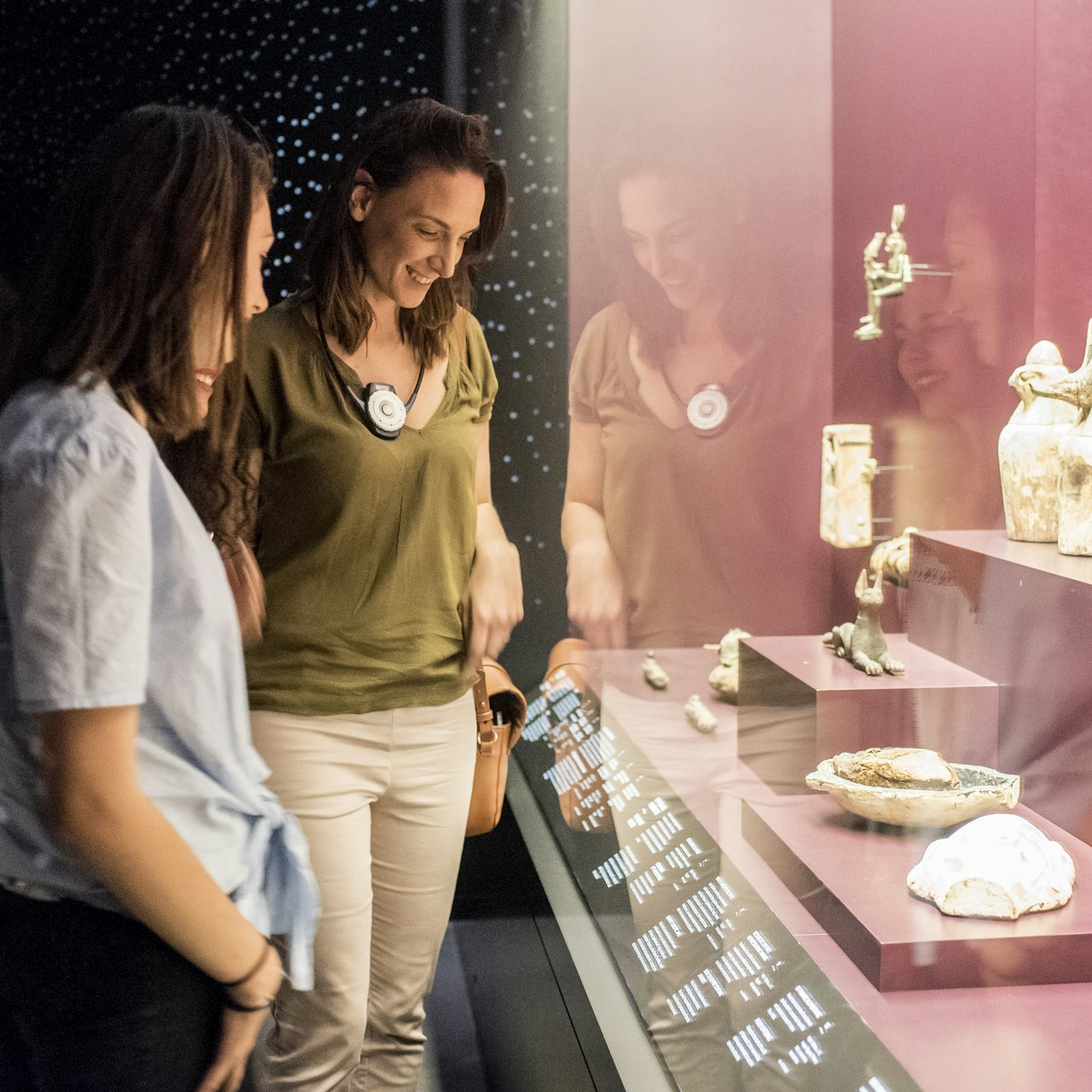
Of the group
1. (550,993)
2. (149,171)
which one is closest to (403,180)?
(149,171)

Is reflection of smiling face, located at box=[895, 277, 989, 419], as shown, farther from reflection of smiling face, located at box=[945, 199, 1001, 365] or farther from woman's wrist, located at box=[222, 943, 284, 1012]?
woman's wrist, located at box=[222, 943, 284, 1012]

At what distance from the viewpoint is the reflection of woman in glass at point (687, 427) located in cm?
204

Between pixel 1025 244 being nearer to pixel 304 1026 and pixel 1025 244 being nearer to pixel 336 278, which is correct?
pixel 336 278

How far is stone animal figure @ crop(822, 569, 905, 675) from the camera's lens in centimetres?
176

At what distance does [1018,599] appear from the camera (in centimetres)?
160

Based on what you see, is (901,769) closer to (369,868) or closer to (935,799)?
(935,799)

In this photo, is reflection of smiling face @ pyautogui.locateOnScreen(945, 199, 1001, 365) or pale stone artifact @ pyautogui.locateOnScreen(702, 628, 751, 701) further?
pale stone artifact @ pyautogui.locateOnScreen(702, 628, 751, 701)

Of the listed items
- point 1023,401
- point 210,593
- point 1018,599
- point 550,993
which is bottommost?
point 550,993

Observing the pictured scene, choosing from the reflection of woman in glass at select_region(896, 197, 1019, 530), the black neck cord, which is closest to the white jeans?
the black neck cord

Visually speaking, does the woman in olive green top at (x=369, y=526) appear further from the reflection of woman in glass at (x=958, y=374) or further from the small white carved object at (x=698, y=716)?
the small white carved object at (x=698, y=716)

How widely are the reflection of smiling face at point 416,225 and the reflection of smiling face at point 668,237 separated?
0.73m

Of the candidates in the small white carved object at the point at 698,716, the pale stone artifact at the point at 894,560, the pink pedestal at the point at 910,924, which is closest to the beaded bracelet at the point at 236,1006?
the pink pedestal at the point at 910,924

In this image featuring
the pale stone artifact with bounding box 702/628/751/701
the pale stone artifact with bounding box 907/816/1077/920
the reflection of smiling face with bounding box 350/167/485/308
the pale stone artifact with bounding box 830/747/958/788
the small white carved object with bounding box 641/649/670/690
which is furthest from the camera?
the small white carved object with bounding box 641/649/670/690

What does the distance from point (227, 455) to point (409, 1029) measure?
0.88 meters
